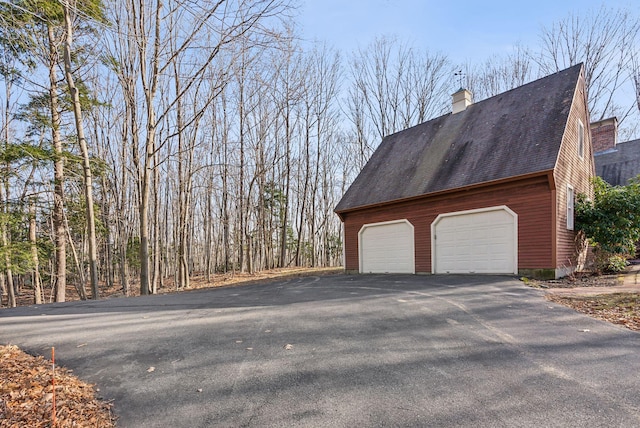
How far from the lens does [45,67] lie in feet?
35.5

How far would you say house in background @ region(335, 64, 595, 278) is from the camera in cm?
863

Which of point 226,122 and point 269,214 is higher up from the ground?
point 226,122

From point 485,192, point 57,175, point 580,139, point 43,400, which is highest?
point 580,139

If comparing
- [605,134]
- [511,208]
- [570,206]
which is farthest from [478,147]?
[605,134]

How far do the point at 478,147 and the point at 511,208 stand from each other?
2.66 metres

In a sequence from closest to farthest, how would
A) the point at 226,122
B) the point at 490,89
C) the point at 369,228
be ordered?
the point at 369,228, the point at 226,122, the point at 490,89

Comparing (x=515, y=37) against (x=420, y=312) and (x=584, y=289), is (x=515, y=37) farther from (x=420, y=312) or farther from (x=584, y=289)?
(x=420, y=312)

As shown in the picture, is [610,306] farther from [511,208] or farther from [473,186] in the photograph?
[473,186]

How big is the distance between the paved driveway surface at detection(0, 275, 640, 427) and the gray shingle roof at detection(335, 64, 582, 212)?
5156 mm

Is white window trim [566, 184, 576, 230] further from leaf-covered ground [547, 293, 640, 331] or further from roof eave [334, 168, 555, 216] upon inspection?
leaf-covered ground [547, 293, 640, 331]

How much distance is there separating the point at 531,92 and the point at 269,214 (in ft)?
54.4

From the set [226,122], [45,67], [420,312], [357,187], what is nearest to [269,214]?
[226,122]

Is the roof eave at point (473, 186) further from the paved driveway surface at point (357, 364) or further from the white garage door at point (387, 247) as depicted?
the paved driveway surface at point (357, 364)

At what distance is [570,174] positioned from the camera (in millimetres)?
9469
